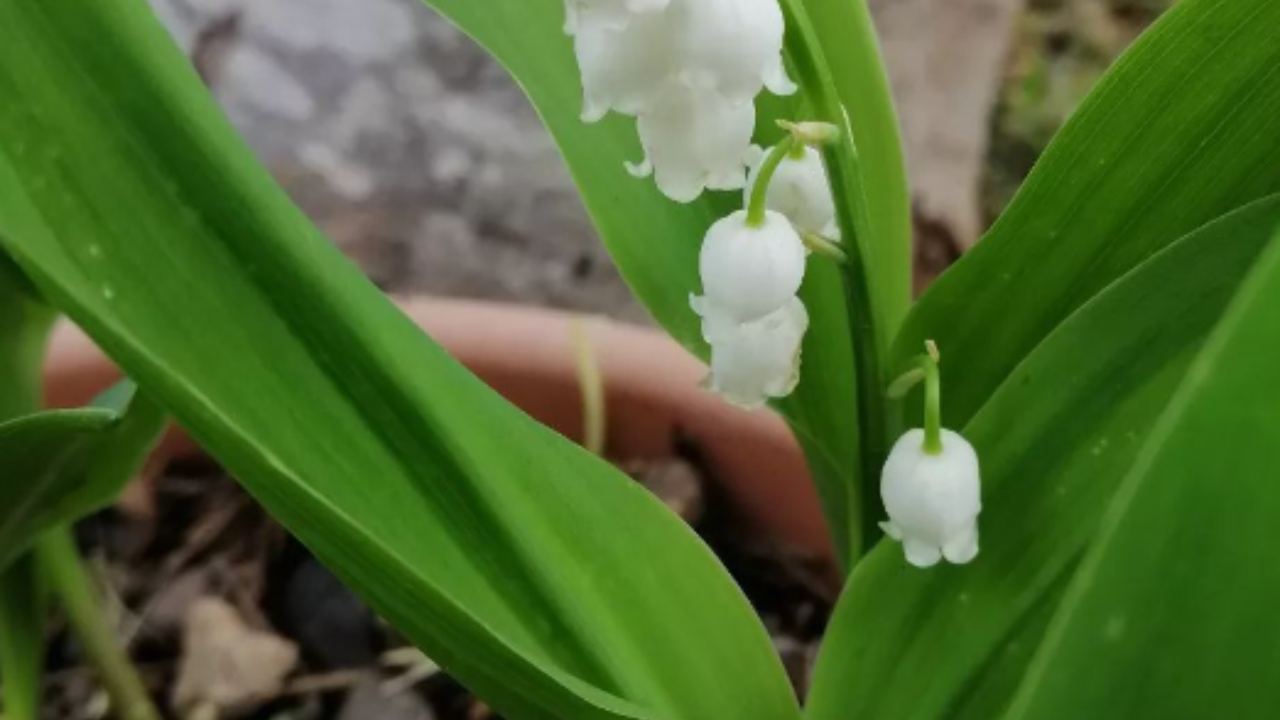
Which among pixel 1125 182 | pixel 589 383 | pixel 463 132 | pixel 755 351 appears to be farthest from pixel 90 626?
pixel 463 132

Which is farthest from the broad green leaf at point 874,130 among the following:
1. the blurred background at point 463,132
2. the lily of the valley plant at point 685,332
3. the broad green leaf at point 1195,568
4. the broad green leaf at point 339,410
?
the blurred background at point 463,132

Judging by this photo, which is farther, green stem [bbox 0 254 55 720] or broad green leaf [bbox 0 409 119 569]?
green stem [bbox 0 254 55 720]

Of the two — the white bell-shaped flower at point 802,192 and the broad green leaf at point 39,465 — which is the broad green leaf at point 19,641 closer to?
the broad green leaf at point 39,465

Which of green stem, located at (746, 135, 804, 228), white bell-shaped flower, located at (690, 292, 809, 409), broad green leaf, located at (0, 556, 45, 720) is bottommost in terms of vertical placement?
broad green leaf, located at (0, 556, 45, 720)

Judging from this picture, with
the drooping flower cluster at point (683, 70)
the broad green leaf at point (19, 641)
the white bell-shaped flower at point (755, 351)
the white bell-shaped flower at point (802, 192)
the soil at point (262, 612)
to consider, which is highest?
the drooping flower cluster at point (683, 70)

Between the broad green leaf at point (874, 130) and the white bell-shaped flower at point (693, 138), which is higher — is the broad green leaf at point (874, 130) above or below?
below

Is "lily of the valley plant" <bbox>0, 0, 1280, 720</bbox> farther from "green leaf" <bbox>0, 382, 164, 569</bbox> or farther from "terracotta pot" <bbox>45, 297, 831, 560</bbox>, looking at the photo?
"terracotta pot" <bbox>45, 297, 831, 560</bbox>

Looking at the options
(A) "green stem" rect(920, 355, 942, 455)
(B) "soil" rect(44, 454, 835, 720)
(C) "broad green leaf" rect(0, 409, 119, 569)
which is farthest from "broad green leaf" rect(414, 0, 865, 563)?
(B) "soil" rect(44, 454, 835, 720)

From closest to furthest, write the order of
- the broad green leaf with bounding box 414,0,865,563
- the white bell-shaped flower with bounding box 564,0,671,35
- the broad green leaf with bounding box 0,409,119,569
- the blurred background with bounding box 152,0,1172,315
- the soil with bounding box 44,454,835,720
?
1. the white bell-shaped flower with bounding box 564,0,671,35
2. the broad green leaf with bounding box 0,409,119,569
3. the broad green leaf with bounding box 414,0,865,563
4. the soil with bounding box 44,454,835,720
5. the blurred background with bounding box 152,0,1172,315
